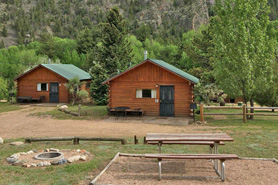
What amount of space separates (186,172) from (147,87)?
48.4ft

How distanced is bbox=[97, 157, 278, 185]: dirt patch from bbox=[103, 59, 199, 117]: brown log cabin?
13183 mm

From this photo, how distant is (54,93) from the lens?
1272 inches

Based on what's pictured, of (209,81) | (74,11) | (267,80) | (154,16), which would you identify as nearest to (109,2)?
(74,11)

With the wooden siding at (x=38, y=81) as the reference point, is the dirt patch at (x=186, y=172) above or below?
below

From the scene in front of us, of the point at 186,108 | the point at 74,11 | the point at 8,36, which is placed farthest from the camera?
the point at 74,11

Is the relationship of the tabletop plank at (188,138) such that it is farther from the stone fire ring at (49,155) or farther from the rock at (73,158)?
the stone fire ring at (49,155)

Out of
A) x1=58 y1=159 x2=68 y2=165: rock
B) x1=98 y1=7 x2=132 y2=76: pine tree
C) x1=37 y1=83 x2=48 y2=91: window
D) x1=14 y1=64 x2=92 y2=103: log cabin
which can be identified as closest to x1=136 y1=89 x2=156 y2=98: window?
x1=98 y1=7 x2=132 y2=76: pine tree

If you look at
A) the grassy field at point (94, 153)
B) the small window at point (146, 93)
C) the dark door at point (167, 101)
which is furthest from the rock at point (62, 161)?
the small window at point (146, 93)

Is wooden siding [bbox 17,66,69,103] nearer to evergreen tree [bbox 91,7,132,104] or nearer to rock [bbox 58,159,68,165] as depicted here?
evergreen tree [bbox 91,7,132,104]

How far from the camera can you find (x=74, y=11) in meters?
180

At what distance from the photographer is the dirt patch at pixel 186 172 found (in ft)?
21.5

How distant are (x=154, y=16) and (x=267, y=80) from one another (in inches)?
5563

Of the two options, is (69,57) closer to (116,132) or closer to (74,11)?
(116,132)

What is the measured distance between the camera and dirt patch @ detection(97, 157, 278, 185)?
6.54 metres
